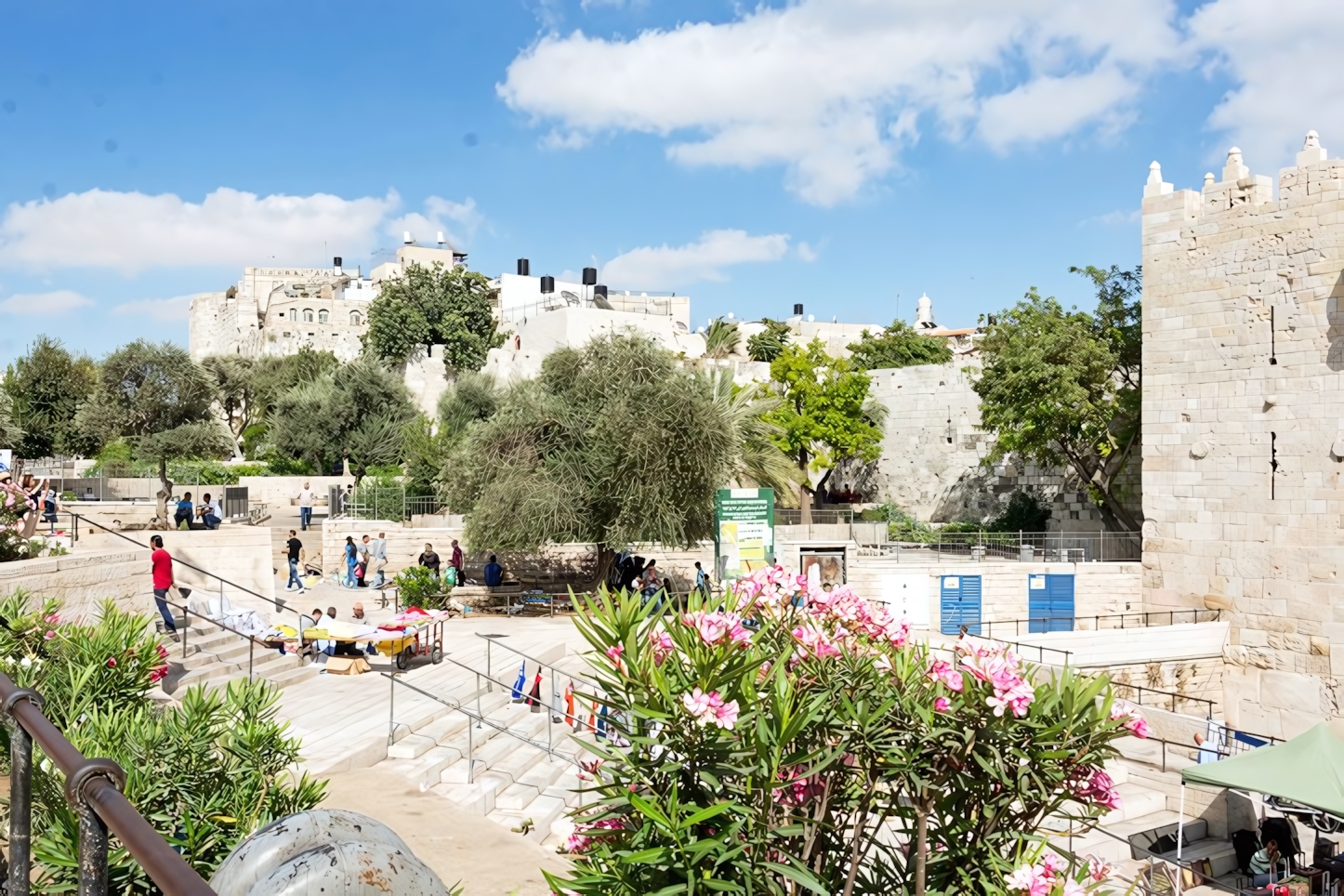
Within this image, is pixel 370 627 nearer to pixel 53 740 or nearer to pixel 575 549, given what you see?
pixel 575 549

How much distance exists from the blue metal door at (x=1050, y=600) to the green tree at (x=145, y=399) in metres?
23.5

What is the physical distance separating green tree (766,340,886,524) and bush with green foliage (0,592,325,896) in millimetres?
25068

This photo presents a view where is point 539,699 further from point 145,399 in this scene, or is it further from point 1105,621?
point 145,399

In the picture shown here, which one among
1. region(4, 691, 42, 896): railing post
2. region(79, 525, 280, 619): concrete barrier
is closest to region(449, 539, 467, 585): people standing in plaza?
region(79, 525, 280, 619): concrete barrier

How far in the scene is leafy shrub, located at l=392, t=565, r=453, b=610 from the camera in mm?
17609

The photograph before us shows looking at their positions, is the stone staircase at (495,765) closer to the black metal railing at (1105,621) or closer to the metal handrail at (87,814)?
the metal handrail at (87,814)

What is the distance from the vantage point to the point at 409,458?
91.0 feet

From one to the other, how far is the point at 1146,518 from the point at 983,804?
58.3 feet

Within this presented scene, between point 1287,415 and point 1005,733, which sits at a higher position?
point 1287,415

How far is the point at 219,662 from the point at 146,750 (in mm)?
6756

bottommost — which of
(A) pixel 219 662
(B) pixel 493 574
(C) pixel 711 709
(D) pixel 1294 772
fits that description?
(D) pixel 1294 772

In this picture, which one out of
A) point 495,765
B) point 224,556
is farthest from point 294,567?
point 495,765

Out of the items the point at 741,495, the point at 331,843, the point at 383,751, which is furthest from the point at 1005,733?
the point at 741,495

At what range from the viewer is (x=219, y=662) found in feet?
36.7
